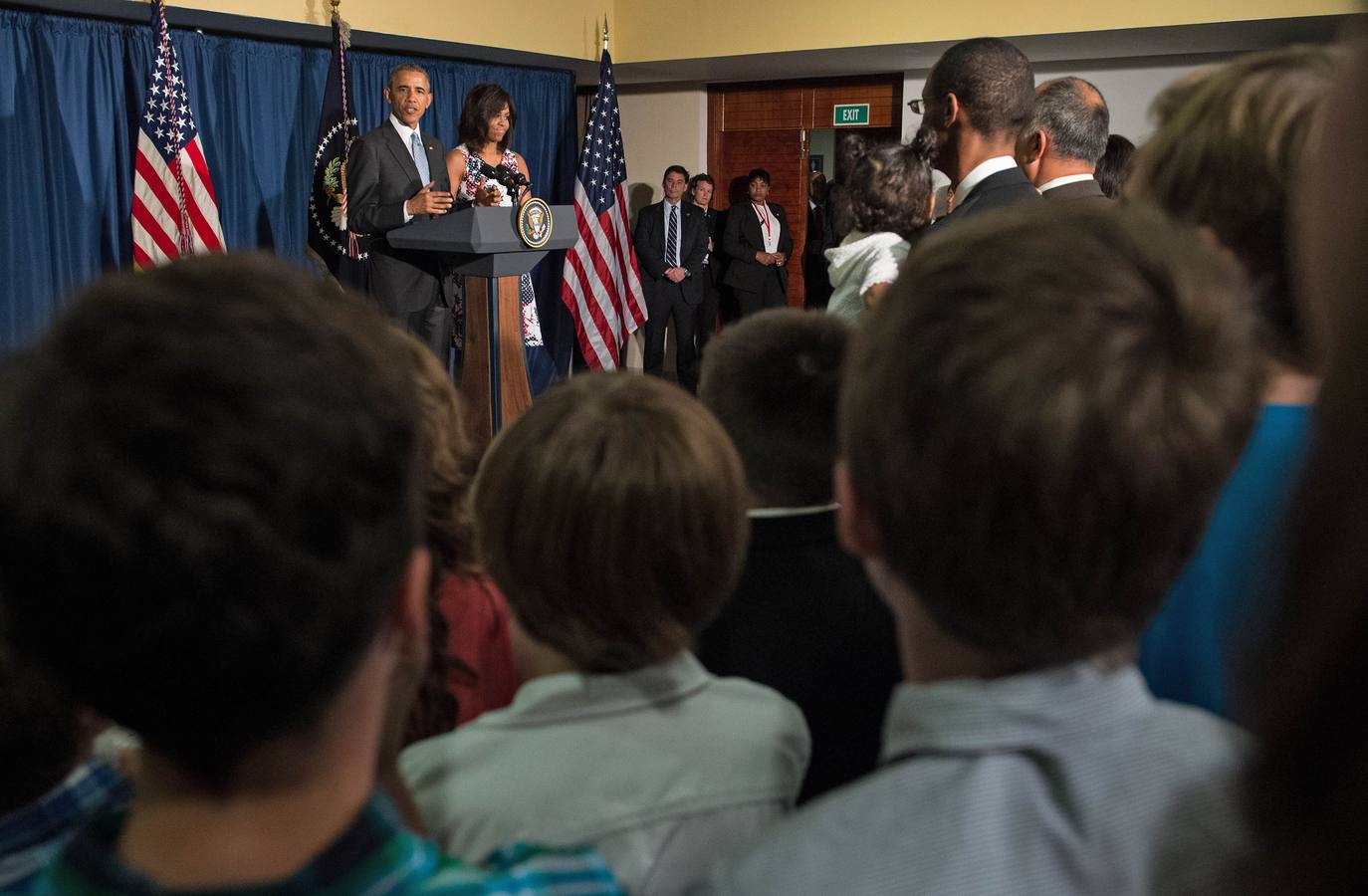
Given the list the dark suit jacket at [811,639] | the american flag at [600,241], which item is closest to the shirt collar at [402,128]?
the american flag at [600,241]

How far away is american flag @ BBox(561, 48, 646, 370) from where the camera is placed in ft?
20.7

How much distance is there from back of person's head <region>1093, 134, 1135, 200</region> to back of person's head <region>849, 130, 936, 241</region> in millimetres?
731

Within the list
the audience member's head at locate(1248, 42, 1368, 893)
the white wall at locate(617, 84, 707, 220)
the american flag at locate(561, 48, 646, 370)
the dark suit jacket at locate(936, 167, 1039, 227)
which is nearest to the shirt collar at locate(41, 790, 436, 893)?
the audience member's head at locate(1248, 42, 1368, 893)

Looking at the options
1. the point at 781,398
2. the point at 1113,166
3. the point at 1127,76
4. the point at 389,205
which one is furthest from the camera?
the point at 1127,76

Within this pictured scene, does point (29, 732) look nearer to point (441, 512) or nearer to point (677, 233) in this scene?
point (441, 512)

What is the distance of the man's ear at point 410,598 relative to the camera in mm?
600

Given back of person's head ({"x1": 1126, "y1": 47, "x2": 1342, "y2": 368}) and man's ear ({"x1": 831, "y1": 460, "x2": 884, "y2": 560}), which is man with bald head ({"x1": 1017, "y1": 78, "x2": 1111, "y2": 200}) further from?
man's ear ({"x1": 831, "y1": 460, "x2": 884, "y2": 560})

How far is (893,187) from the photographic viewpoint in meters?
2.71

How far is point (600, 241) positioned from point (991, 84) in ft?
13.4

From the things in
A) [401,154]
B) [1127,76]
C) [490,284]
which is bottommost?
[490,284]

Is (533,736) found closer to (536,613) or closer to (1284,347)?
(536,613)

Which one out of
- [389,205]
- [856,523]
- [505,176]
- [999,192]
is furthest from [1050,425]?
[505,176]

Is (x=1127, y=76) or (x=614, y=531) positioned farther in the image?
(x=1127, y=76)

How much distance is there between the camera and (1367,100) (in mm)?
338
